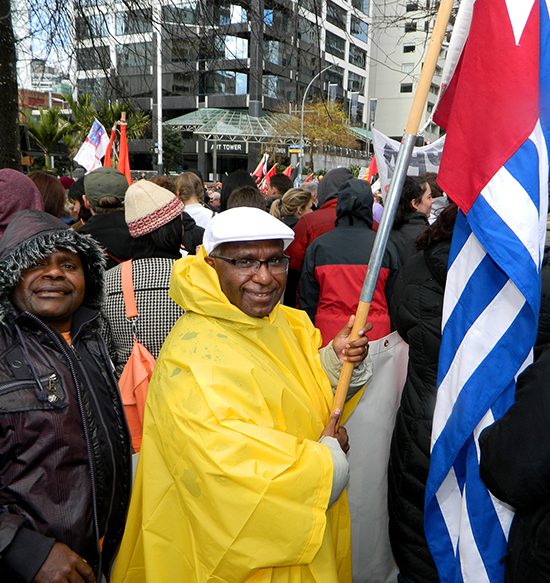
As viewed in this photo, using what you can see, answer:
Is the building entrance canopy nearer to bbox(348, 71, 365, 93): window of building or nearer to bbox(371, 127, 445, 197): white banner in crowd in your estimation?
bbox(348, 71, 365, 93): window of building

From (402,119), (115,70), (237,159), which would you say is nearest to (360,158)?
(237,159)

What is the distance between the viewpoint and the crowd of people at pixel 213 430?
156 cm

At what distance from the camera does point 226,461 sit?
155 centimetres

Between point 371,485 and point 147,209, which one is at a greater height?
point 147,209

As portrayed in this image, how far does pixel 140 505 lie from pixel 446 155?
174 centimetres

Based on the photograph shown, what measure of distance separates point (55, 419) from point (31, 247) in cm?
61

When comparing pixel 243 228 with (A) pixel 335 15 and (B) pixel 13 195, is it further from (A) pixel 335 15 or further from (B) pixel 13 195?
(A) pixel 335 15

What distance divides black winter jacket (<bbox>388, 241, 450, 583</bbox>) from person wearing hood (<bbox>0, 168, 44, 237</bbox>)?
82.5 inches

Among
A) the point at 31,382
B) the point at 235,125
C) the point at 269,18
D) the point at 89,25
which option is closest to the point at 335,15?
the point at 269,18

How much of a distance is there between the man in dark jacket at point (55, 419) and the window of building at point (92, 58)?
3.58 metres

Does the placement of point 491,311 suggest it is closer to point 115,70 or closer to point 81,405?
point 81,405

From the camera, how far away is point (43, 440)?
168cm

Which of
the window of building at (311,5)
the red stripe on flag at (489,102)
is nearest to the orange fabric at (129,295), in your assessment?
the red stripe on flag at (489,102)

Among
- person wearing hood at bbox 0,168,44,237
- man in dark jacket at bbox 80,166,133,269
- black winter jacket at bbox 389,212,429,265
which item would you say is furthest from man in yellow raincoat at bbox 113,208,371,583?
black winter jacket at bbox 389,212,429,265
